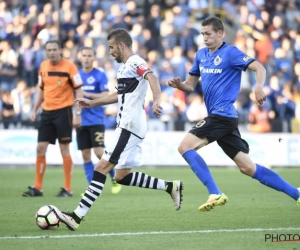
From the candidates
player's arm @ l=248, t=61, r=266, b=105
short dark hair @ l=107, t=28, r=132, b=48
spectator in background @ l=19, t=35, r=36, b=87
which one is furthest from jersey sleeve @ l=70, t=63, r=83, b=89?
spectator in background @ l=19, t=35, r=36, b=87

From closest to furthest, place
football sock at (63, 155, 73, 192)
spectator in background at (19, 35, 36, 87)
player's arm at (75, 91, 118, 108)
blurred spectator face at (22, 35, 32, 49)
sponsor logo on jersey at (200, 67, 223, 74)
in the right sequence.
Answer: player's arm at (75, 91, 118, 108) < sponsor logo on jersey at (200, 67, 223, 74) < football sock at (63, 155, 73, 192) < spectator in background at (19, 35, 36, 87) < blurred spectator face at (22, 35, 32, 49)

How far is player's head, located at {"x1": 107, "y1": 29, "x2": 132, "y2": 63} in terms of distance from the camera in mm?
9430

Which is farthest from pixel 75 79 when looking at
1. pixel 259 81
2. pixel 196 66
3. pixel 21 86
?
pixel 21 86

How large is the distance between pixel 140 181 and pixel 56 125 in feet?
13.2

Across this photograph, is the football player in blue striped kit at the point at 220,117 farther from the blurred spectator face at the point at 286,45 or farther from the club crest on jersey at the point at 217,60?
the blurred spectator face at the point at 286,45

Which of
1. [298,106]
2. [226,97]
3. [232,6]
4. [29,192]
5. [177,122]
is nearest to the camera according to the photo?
[226,97]

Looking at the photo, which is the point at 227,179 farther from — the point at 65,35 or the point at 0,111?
the point at 65,35

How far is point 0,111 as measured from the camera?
22297mm

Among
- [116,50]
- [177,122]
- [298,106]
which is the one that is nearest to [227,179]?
[177,122]

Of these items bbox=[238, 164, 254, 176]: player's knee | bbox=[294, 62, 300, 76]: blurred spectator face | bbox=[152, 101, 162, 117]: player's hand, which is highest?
bbox=[294, 62, 300, 76]: blurred spectator face

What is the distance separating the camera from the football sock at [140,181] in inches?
392

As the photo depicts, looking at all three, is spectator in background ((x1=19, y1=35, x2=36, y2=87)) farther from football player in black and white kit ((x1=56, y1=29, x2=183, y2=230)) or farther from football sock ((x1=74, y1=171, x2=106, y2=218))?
football sock ((x1=74, y1=171, x2=106, y2=218))

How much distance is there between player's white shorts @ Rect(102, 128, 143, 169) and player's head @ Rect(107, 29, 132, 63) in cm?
86

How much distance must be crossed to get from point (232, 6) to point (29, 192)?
15972 millimetres
